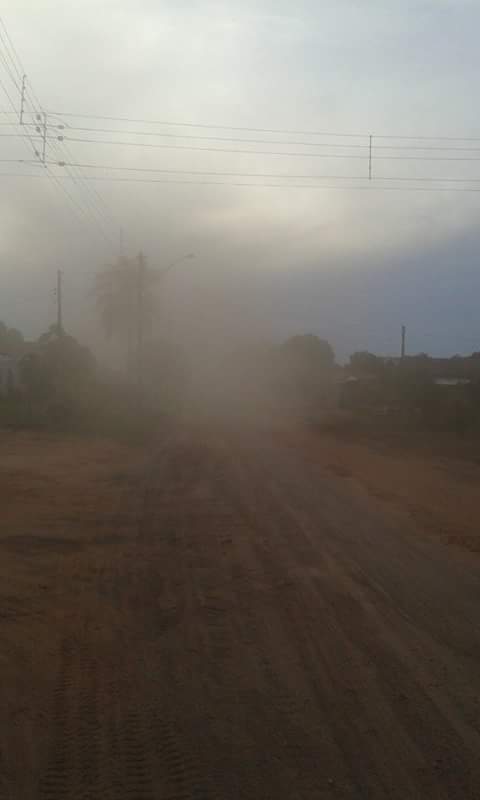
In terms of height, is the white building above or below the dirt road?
above

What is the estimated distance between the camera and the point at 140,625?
9.89 metres

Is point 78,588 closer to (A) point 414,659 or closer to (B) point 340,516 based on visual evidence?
(A) point 414,659

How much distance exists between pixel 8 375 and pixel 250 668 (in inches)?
2040

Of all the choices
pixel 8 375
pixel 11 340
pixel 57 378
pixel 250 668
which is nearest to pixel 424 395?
pixel 57 378

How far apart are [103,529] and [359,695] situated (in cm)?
852

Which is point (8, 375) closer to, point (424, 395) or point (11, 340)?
point (424, 395)

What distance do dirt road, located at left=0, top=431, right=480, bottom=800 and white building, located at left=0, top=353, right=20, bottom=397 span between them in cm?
4082

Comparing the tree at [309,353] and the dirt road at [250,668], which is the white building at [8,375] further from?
the tree at [309,353]

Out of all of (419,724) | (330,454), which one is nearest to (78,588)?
(419,724)

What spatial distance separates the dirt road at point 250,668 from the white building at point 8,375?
134 feet

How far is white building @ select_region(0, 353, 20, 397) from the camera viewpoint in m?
55.0

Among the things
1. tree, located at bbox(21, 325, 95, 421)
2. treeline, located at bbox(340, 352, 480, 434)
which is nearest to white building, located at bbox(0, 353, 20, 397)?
tree, located at bbox(21, 325, 95, 421)

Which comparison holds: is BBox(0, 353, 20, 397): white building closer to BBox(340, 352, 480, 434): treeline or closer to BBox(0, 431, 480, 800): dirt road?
BBox(340, 352, 480, 434): treeline

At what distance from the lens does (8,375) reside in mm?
58250
